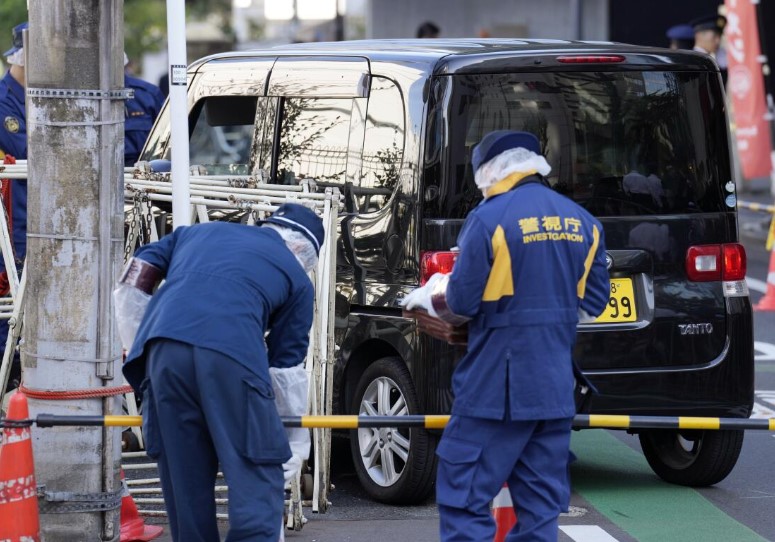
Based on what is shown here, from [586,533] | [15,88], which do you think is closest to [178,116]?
[586,533]

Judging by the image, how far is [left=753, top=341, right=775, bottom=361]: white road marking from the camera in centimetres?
1096

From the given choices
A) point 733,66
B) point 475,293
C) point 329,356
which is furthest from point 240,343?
point 733,66

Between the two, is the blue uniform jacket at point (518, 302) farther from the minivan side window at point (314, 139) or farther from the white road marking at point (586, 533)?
the minivan side window at point (314, 139)

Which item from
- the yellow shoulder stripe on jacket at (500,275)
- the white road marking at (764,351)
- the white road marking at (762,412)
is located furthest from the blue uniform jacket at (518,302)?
the white road marking at (764,351)

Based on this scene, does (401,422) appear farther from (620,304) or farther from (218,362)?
(620,304)

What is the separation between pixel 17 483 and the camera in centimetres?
536

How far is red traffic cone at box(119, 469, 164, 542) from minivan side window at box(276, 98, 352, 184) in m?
1.82

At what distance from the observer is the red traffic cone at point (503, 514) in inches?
221

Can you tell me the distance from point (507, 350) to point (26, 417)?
68.7 inches

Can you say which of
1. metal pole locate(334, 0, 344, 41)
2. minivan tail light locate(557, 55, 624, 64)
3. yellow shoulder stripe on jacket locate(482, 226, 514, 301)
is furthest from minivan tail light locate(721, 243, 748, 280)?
metal pole locate(334, 0, 344, 41)

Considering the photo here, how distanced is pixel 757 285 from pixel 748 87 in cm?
317

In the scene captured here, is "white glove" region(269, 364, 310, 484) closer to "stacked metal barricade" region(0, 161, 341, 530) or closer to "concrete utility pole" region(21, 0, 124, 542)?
"stacked metal barricade" region(0, 161, 341, 530)

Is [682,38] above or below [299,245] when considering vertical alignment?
above

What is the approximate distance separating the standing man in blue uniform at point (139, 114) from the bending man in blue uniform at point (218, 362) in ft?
15.5
